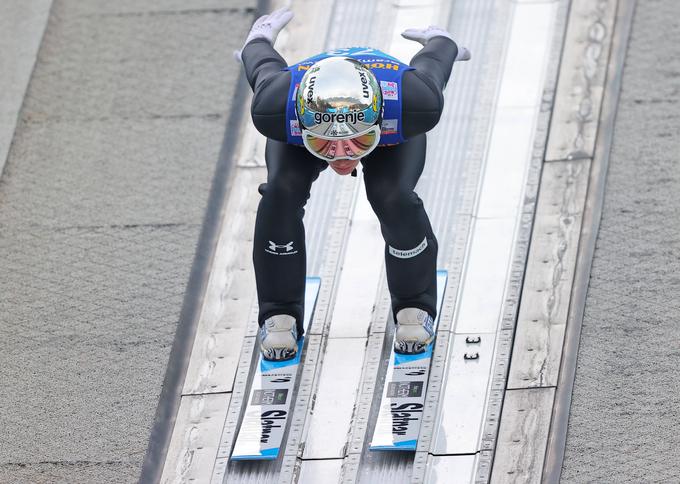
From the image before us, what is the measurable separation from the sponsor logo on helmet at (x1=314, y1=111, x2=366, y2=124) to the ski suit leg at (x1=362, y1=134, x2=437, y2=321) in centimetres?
43

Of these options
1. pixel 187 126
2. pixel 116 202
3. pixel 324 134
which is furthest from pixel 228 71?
pixel 324 134

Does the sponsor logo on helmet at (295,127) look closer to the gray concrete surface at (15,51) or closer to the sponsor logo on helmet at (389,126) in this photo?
the sponsor logo on helmet at (389,126)

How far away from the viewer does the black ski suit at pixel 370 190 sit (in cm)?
532

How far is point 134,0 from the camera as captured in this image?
793cm

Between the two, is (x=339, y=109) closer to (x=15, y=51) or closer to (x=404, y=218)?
(x=404, y=218)

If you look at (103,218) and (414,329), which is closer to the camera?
(414,329)

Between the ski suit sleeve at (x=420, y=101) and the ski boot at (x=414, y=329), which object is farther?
the ski boot at (x=414, y=329)

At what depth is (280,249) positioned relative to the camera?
5602 millimetres

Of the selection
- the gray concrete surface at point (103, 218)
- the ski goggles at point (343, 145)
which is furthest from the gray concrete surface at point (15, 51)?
the ski goggles at point (343, 145)

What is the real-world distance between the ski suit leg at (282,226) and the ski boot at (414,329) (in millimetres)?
456

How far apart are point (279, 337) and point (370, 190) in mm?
776

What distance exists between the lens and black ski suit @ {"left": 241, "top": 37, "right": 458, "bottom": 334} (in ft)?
17.5

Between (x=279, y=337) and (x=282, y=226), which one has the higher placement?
(x=282, y=226)

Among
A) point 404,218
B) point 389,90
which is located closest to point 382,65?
point 389,90
